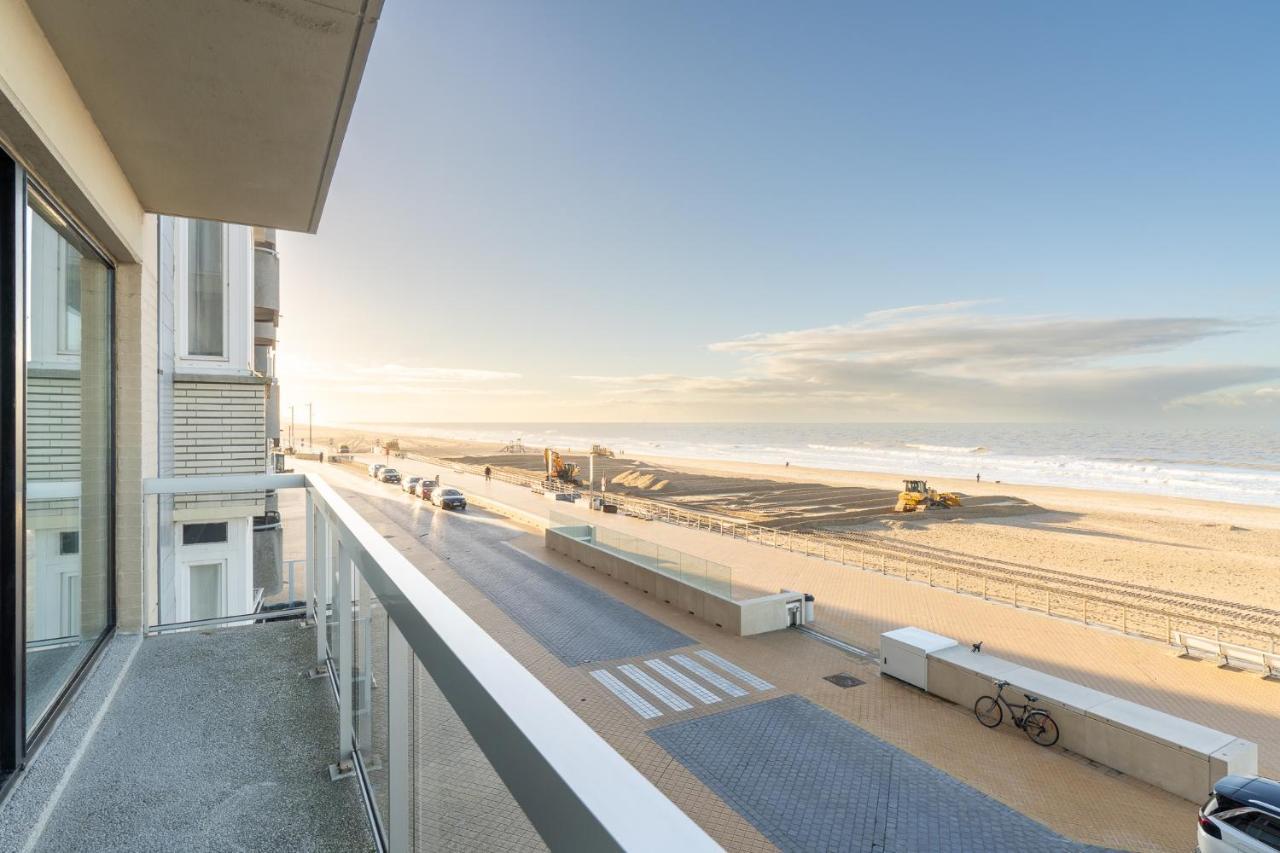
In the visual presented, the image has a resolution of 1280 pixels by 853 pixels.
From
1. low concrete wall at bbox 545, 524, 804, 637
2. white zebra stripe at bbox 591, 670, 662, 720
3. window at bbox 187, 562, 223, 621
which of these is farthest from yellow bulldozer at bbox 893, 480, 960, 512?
window at bbox 187, 562, 223, 621

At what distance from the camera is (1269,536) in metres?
33.9

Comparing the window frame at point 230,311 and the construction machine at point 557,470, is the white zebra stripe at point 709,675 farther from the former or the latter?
the construction machine at point 557,470

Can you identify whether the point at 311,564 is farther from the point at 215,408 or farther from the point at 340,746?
the point at 215,408

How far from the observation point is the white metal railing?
907 mm

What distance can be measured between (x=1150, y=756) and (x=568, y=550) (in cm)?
1666

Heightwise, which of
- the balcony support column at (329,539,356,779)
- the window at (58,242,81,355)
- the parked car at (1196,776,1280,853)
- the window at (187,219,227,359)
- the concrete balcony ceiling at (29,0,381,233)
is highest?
the window at (187,219,227,359)

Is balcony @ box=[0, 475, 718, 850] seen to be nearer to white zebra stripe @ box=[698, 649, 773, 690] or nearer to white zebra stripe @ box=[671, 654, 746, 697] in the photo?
white zebra stripe @ box=[671, 654, 746, 697]

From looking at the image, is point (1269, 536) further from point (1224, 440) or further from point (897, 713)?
point (1224, 440)

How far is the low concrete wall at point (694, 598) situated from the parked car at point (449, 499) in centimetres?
1234

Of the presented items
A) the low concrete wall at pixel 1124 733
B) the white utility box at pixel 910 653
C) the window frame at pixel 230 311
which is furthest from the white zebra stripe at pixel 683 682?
the window frame at pixel 230 311

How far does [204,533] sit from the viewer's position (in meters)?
11.7

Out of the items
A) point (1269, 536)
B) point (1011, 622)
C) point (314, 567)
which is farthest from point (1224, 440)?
point (314, 567)

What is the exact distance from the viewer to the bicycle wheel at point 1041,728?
10242mm

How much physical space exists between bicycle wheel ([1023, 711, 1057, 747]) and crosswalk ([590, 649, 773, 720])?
4.12m
